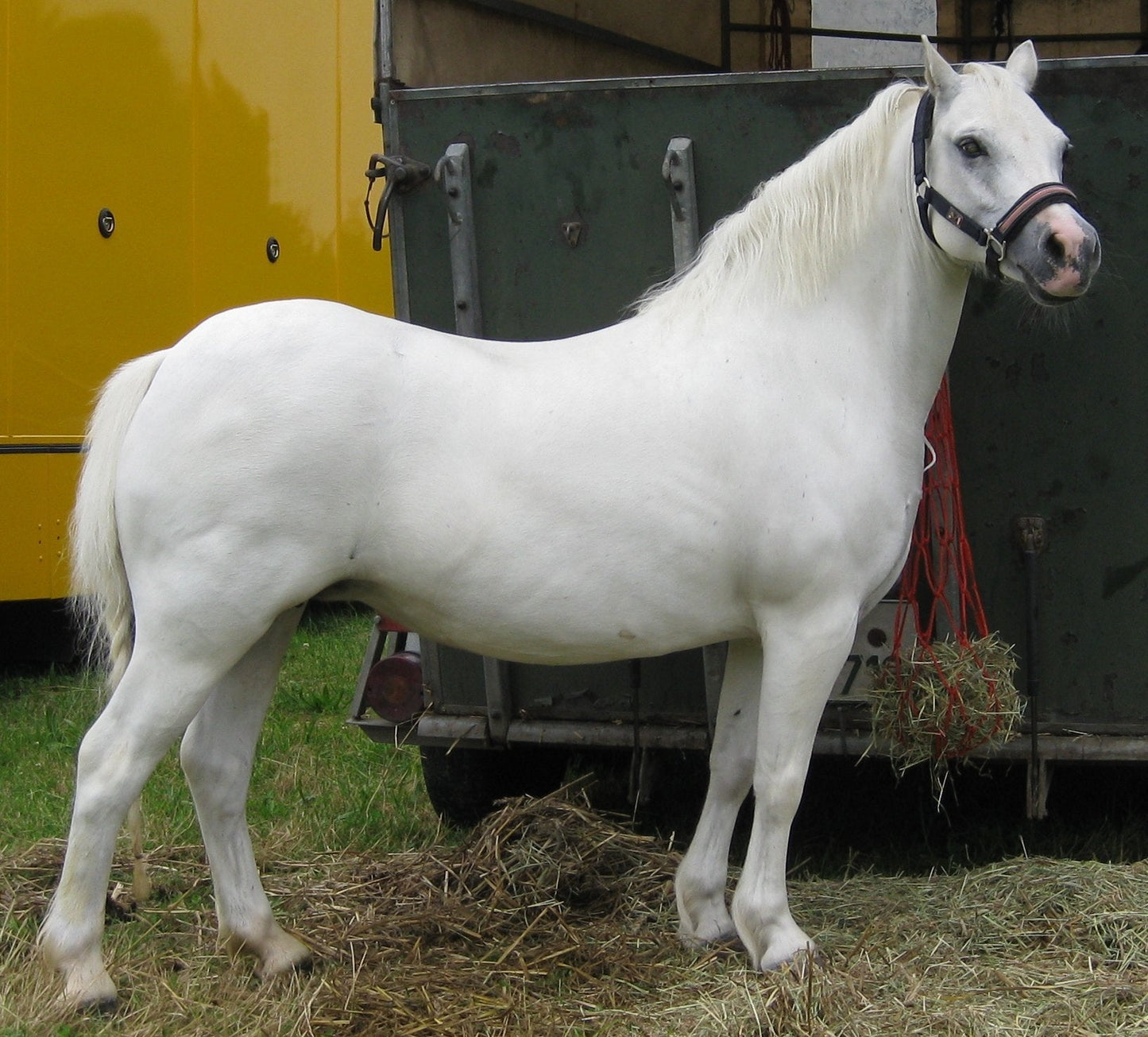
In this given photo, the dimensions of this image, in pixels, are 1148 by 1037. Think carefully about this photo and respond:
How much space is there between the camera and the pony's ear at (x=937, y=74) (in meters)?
2.71

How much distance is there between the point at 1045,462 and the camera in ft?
11.0

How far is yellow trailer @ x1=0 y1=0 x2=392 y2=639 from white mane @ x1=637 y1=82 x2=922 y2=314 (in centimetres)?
243

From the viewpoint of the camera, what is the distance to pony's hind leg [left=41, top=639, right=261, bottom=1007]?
2.65m

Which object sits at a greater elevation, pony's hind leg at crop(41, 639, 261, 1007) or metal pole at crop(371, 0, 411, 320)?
metal pole at crop(371, 0, 411, 320)

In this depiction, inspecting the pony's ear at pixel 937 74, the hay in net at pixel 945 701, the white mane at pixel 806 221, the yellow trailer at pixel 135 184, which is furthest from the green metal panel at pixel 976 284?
the yellow trailer at pixel 135 184

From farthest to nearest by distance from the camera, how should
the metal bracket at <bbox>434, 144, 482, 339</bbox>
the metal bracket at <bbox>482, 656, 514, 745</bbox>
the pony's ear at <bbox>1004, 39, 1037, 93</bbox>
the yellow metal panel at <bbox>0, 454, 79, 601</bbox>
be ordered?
the yellow metal panel at <bbox>0, 454, 79, 601</bbox> → the metal bracket at <bbox>482, 656, 514, 745</bbox> → the metal bracket at <bbox>434, 144, 482, 339</bbox> → the pony's ear at <bbox>1004, 39, 1037, 93</bbox>

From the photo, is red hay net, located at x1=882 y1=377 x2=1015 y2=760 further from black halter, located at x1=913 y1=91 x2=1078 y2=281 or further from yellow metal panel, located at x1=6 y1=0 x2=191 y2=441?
yellow metal panel, located at x1=6 y1=0 x2=191 y2=441

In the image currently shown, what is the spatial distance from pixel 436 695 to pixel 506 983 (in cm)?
97

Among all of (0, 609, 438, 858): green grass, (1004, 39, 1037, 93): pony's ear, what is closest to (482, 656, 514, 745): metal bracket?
(0, 609, 438, 858): green grass

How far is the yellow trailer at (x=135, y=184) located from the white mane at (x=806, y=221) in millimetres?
2433

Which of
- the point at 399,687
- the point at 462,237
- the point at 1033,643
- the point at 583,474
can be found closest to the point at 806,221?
the point at 583,474

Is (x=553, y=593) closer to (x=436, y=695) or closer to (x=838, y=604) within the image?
(x=838, y=604)

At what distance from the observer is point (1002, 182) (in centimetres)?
270

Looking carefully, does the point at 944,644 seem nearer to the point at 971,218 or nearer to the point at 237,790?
the point at 971,218
